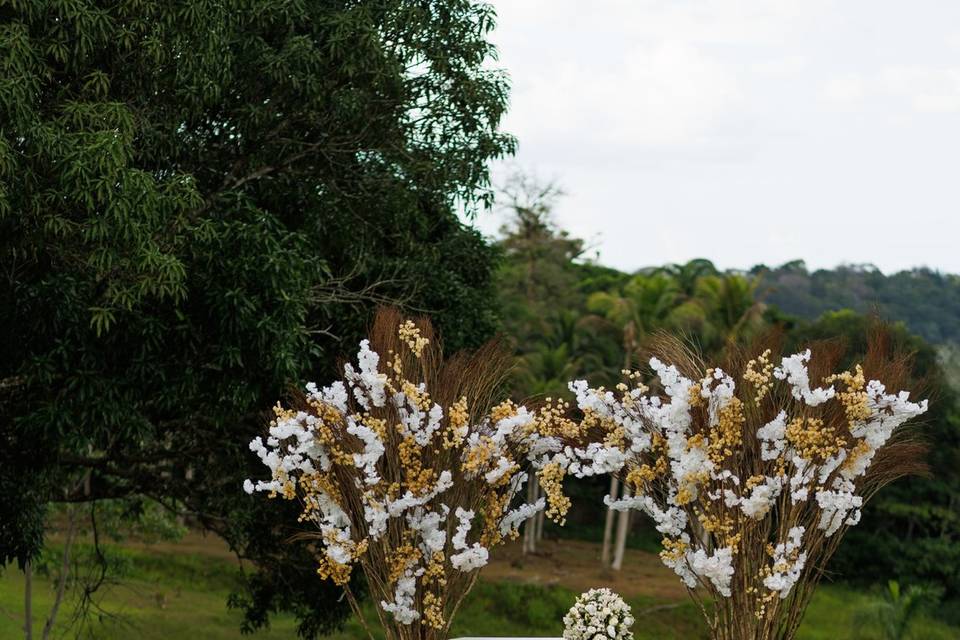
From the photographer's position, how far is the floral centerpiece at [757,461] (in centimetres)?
557

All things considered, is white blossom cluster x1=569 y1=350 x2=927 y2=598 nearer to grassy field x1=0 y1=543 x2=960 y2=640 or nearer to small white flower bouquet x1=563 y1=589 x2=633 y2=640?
small white flower bouquet x1=563 y1=589 x2=633 y2=640

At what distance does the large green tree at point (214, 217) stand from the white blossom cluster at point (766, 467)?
10.2 ft

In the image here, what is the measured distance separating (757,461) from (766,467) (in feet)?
0.17

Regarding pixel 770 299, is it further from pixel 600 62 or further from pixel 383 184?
pixel 383 184

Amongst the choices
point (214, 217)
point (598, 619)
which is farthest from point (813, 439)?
point (214, 217)

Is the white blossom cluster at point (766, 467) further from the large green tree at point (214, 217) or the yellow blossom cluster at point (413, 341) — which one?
the large green tree at point (214, 217)

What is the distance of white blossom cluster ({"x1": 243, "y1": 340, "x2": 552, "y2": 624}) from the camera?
586cm

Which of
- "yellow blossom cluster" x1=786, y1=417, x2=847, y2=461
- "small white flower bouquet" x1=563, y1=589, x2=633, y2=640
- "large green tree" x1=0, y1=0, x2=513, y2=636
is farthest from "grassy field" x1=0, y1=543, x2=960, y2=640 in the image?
"yellow blossom cluster" x1=786, y1=417, x2=847, y2=461

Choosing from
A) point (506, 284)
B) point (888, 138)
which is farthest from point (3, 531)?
point (506, 284)

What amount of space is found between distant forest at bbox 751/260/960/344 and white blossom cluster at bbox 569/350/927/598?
4372cm

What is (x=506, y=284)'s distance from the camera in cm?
2912

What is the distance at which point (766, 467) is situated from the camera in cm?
579

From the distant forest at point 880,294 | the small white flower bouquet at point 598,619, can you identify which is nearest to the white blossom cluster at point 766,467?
the small white flower bouquet at point 598,619

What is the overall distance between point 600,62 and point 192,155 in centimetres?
651
